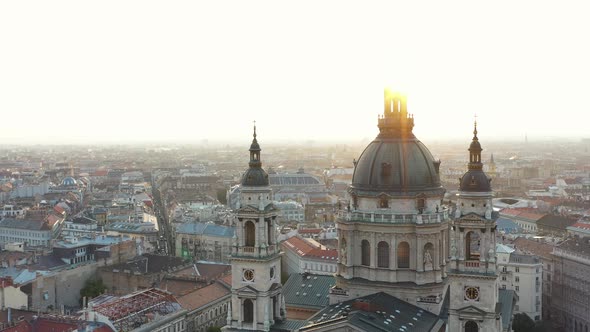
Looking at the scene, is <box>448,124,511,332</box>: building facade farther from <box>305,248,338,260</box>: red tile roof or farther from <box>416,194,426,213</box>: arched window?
<box>305,248,338,260</box>: red tile roof

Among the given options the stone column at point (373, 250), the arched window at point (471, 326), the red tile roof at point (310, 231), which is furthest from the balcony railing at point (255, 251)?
the red tile roof at point (310, 231)

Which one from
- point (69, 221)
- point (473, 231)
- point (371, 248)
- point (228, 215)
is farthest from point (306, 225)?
point (473, 231)

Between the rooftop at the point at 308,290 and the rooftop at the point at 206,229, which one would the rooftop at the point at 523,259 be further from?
the rooftop at the point at 206,229

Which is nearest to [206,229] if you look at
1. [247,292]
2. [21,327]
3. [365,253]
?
[21,327]

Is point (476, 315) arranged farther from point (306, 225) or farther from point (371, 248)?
point (306, 225)

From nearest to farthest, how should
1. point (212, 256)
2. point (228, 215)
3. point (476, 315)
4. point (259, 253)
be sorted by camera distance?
point (476, 315) < point (259, 253) < point (212, 256) < point (228, 215)

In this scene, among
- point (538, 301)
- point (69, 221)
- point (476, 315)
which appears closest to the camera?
point (476, 315)
